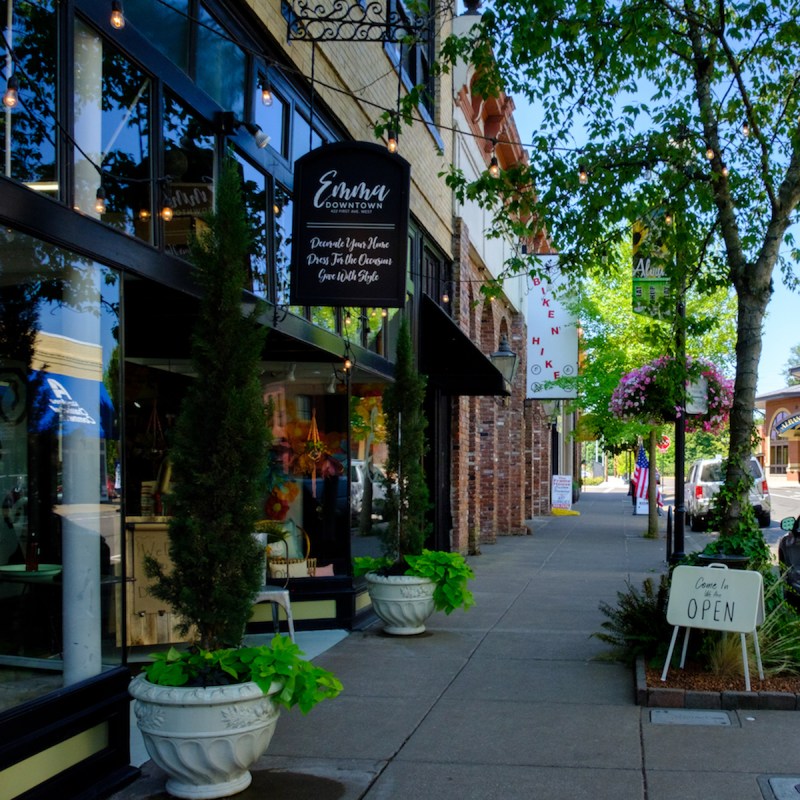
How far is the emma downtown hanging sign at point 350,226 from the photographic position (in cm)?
837

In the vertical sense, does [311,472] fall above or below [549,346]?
below

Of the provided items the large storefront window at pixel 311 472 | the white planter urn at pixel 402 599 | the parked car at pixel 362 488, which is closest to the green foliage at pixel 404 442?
the parked car at pixel 362 488

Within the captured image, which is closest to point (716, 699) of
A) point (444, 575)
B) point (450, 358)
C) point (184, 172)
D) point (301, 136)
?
point (444, 575)

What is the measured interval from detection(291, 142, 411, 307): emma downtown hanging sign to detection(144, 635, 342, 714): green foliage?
11.2 ft

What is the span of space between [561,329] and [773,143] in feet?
53.6

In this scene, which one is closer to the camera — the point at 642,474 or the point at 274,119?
the point at 274,119

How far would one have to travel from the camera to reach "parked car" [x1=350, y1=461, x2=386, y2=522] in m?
11.0

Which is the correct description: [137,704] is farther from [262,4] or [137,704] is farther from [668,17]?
[668,17]

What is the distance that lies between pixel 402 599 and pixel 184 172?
4.60 meters

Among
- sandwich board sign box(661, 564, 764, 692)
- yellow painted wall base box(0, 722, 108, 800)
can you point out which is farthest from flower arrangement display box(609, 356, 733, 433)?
yellow painted wall base box(0, 722, 108, 800)

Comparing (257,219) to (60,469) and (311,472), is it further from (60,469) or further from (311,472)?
(60,469)

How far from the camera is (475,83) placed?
411 inches

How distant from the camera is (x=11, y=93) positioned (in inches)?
209

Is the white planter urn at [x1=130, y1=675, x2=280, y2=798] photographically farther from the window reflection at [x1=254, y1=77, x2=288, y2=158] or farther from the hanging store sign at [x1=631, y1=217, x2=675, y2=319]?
the hanging store sign at [x1=631, y1=217, x2=675, y2=319]
